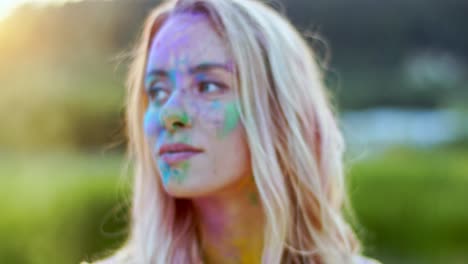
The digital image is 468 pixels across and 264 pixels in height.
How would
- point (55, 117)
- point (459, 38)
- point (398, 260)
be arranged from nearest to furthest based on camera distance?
point (398, 260)
point (55, 117)
point (459, 38)

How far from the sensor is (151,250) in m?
2.26

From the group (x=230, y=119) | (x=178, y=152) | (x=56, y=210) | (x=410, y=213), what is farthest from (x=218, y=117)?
(x=410, y=213)

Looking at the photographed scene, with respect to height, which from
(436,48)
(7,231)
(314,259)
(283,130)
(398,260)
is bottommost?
(398,260)

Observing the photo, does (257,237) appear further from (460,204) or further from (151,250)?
(460,204)

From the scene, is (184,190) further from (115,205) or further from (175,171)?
(115,205)

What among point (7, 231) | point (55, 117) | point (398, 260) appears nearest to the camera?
point (7, 231)

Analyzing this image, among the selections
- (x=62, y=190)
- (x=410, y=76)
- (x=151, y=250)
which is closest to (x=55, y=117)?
(x=62, y=190)

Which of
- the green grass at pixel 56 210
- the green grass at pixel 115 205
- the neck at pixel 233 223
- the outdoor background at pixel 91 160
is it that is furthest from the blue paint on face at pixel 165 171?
the green grass at pixel 115 205

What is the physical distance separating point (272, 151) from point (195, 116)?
0.81 feet

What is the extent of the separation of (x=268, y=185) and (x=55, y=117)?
386 cm

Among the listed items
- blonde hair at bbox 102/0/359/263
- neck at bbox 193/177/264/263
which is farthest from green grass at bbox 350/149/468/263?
neck at bbox 193/177/264/263

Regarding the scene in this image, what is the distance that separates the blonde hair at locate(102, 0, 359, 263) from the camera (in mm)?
2164

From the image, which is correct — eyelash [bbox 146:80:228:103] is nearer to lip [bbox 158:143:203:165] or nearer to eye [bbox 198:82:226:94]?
eye [bbox 198:82:226:94]

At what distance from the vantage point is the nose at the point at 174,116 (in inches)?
82.7
